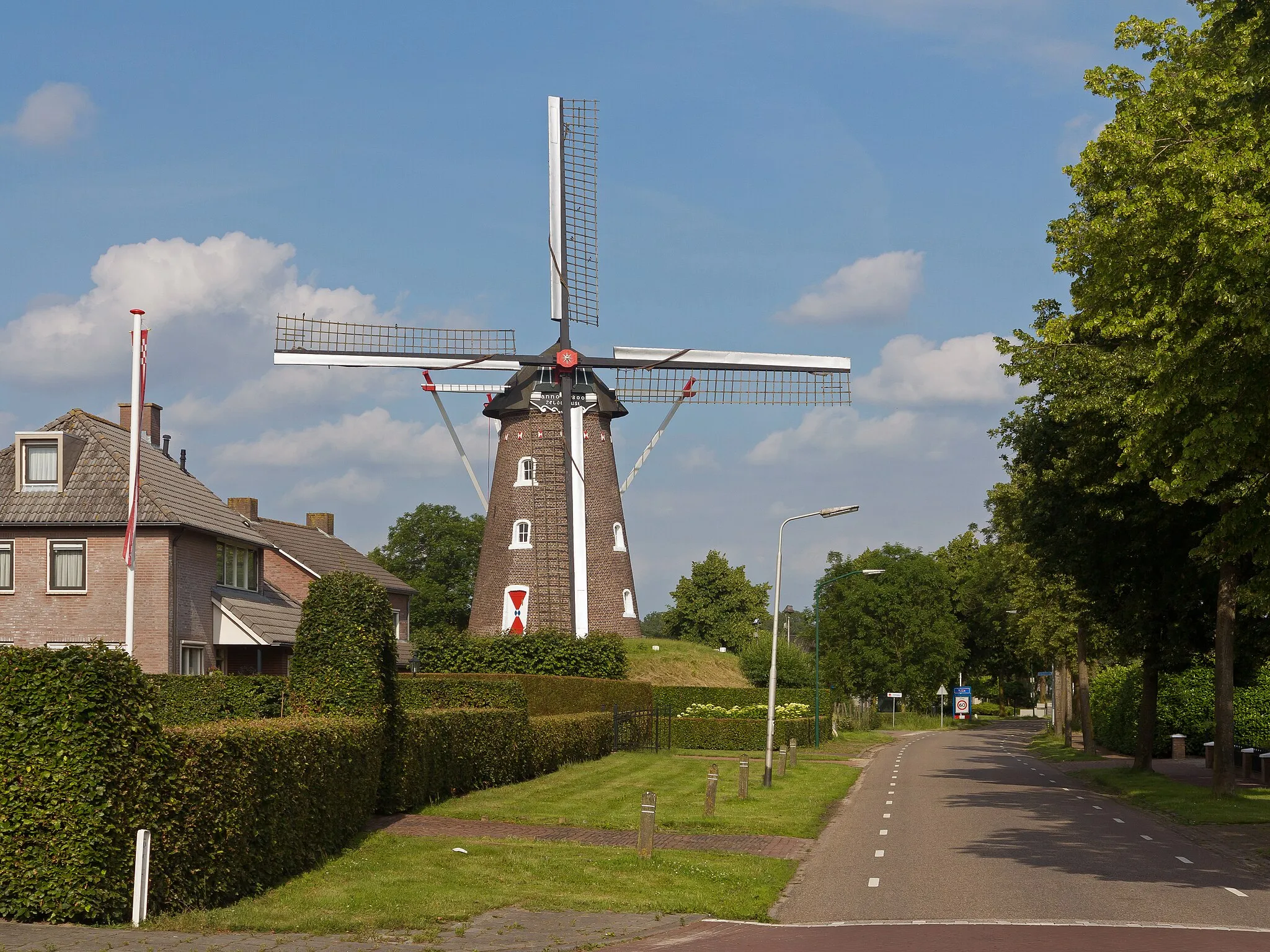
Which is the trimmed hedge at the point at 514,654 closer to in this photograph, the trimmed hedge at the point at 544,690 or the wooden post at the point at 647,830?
the trimmed hedge at the point at 544,690

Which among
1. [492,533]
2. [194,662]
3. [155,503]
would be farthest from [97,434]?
[492,533]

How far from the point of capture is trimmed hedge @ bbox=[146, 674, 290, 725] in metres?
22.8

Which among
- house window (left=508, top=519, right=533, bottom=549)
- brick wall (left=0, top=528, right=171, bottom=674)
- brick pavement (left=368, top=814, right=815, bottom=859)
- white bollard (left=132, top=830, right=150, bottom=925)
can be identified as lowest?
brick pavement (left=368, top=814, right=815, bottom=859)

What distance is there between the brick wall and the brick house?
0.02 metres

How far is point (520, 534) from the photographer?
5050 cm

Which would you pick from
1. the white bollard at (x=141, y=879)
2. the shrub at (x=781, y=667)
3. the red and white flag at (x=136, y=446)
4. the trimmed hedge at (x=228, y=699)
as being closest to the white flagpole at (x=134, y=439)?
the red and white flag at (x=136, y=446)

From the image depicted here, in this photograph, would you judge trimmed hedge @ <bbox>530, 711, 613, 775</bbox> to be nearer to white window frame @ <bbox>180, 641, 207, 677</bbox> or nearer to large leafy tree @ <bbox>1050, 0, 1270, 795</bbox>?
white window frame @ <bbox>180, 641, 207, 677</bbox>

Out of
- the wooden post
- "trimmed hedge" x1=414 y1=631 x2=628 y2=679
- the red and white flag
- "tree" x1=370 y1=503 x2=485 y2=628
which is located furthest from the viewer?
"tree" x1=370 y1=503 x2=485 y2=628

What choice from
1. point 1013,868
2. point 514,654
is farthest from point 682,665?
point 1013,868

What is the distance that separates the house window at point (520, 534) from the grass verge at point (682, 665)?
7.49 m

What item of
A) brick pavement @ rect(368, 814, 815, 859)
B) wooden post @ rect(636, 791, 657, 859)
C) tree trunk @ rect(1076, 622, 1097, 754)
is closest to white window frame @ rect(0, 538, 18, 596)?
brick pavement @ rect(368, 814, 815, 859)

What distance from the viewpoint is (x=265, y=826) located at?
14.3 meters

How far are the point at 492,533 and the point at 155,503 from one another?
18.8m

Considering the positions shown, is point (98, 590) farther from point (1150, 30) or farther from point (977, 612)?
point (977, 612)
